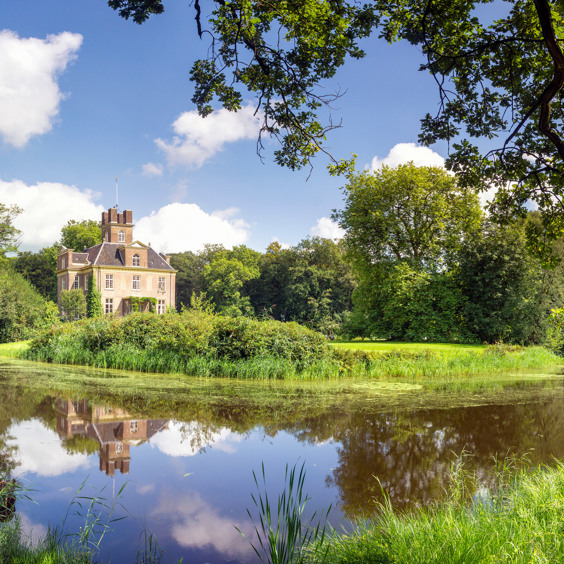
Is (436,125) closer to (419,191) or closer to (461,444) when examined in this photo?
(461,444)

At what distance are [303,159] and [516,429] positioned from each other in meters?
5.65

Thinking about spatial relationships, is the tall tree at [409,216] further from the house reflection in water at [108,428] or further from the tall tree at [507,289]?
the house reflection in water at [108,428]

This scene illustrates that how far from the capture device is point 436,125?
16.2ft

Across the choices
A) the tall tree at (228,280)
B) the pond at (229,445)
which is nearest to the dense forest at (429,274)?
the pond at (229,445)

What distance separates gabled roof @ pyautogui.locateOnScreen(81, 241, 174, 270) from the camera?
4250 cm

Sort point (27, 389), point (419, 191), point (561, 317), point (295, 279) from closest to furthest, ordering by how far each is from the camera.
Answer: point (561, 317) < point (27, 389) < point (419, 191) < point (295, 279)

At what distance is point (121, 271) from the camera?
42.8 meters

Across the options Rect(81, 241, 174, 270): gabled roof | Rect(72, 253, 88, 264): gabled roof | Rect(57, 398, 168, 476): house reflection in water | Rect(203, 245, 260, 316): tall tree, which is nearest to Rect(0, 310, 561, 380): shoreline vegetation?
Rect(57, 398, 168, 476): house reflection in water

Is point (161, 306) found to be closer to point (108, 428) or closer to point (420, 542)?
point (108, 428)

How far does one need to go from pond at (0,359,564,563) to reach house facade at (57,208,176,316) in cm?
3176

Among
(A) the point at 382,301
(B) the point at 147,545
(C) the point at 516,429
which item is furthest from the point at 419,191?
(B) the point at 147,545

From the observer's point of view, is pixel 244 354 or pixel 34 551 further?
pixel 244 354

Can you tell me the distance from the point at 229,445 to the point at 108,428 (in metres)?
2.08

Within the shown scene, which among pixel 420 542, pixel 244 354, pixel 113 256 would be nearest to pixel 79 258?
pixel 113 256
